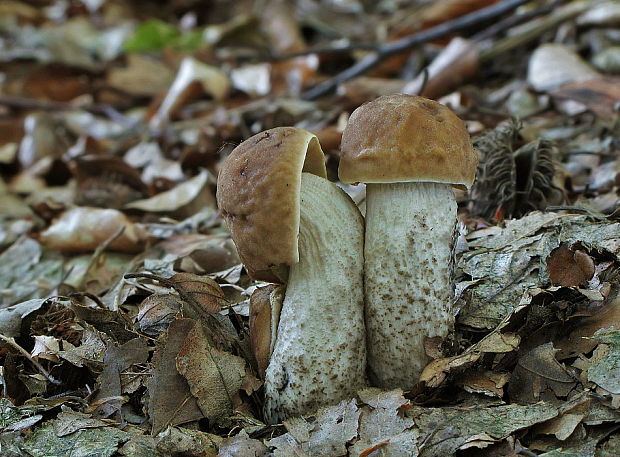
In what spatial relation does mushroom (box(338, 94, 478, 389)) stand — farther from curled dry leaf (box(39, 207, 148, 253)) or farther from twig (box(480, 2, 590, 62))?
twig (box(480, 2, 590, 62))

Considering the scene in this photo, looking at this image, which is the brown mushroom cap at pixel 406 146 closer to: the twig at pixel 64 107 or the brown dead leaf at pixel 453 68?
the brown dead leaf at pixel 453 68

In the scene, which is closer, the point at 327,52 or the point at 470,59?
the point at 470,59

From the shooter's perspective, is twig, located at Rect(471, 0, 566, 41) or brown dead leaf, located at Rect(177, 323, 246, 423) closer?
brown dead leaf, located at Rect(177, 323, 246, 423)

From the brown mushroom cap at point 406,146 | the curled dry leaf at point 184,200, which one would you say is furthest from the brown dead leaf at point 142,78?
the brown mushroom cap at point 406,146

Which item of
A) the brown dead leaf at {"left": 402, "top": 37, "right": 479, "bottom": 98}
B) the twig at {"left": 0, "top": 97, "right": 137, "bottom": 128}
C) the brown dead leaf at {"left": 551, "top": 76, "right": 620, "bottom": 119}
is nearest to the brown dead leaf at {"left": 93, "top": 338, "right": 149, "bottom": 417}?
the brown dead leaf at {"left": 551, "top": 76, "right": 620, "bottom": 119}

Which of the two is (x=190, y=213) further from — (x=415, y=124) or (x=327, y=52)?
(x=327, y=52)

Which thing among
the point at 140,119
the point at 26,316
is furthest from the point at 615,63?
the point at 140,119

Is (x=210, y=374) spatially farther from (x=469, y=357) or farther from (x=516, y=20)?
(x=516, y=20)
